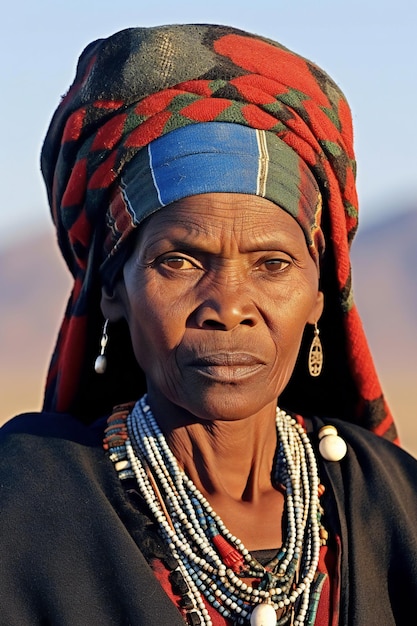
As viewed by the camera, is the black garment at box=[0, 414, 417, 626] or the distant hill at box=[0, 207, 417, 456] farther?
the distant hill at box=[0, 207, 417, 456]

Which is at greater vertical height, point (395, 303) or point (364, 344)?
point (364, 344)

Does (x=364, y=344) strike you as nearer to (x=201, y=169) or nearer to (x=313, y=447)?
(x=313, y=447)

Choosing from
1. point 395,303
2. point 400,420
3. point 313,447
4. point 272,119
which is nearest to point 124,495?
point 313,447

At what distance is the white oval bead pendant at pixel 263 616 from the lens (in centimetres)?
323

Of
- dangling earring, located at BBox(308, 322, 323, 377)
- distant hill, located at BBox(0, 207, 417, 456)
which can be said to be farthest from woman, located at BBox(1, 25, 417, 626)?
distant hill, located at BBox(0, 207, 417, 456)

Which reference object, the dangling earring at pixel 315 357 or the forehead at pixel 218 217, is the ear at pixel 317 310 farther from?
the forehead at pixel 218 217

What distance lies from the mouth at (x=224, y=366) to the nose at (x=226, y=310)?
87 mm

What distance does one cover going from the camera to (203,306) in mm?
3320

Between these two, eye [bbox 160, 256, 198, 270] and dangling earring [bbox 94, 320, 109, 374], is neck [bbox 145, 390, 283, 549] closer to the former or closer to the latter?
dangling earring [bbox 94, 320, 109, 374]

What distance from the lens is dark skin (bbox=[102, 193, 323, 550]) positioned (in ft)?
10.9

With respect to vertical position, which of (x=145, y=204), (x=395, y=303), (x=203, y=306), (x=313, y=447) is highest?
(x=145, y=204)

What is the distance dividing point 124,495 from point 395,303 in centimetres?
2114

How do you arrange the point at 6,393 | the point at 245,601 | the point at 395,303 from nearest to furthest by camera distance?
1. the point at 245,601
2. the point at 6,393
3. the point at 395,303

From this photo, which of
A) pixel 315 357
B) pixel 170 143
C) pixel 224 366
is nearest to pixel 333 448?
pixel 315 357
